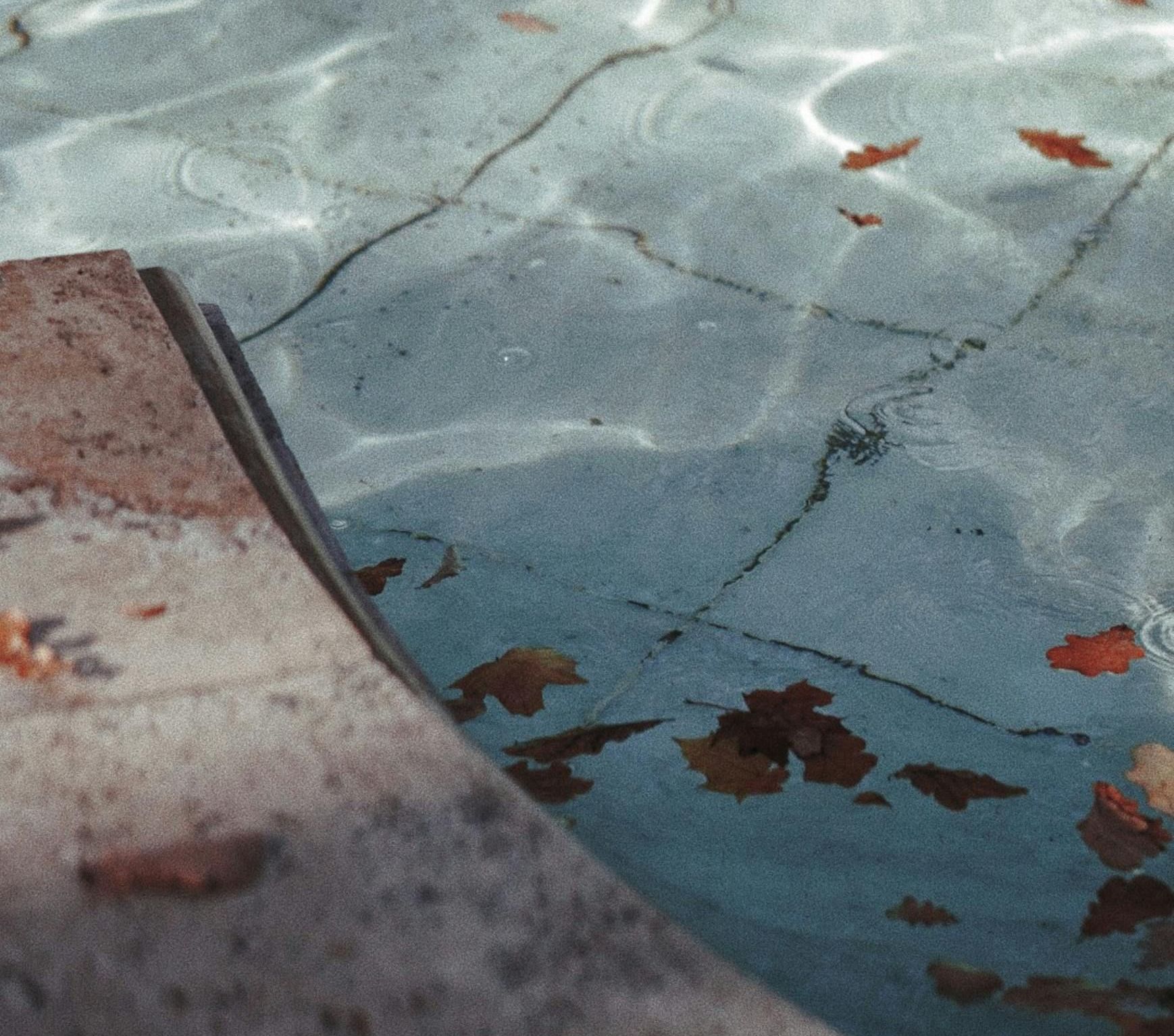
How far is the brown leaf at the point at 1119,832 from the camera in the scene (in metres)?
1.80

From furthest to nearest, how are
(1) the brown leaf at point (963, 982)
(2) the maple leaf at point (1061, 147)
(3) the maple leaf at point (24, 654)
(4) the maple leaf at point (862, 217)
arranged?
1. (2) the maple leaf at point (1061, 147)
2. (4) the maple leaf at point (862, 217)
3. (1) the brown leaf at point (963, 982)
4. (3) the maple leaf at point (24, 654)

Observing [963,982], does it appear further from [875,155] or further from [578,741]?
[875,155]

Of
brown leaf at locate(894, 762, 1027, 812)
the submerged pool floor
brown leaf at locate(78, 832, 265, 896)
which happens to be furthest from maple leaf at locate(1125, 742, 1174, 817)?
brown leaf at locate(78, 832, 265, 896)

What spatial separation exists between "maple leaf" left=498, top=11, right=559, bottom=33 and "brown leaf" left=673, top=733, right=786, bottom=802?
108 inches

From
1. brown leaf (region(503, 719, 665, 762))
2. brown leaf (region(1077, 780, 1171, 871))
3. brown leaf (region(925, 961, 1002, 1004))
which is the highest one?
brown leaf (region(925, 961, 1002, 1004))

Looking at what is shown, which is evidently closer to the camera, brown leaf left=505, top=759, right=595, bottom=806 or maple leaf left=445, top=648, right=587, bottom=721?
brown leaf left=505, top=759, right=595, bottom=806

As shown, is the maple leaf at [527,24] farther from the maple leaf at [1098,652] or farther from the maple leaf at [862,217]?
the maple leaf at [1098,652]

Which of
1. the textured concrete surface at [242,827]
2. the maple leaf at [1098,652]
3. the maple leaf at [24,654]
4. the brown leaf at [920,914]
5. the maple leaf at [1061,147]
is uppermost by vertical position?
the textured concrete surface at [242,827]

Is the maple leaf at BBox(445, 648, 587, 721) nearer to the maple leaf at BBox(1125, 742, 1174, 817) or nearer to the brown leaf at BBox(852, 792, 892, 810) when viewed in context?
the brown leaf at BBox(852, 792, 892, 810)

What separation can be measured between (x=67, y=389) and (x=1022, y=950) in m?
1.31

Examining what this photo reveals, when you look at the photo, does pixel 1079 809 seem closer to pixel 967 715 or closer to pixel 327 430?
pixel 967 715

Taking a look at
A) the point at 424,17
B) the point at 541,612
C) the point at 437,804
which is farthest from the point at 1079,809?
the point at 424,17

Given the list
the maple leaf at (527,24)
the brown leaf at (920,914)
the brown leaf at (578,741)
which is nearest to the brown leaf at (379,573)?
the brown leaf at (578,741)

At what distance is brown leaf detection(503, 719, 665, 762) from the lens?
1.98 m
